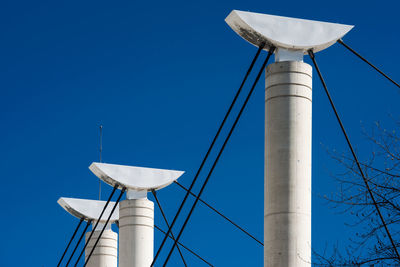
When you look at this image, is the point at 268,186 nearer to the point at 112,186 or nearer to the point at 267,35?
the point at 267,35

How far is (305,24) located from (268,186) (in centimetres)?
466

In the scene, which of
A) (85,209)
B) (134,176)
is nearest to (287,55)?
(134,176)

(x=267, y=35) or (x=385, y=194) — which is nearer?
(x=385, y=194)

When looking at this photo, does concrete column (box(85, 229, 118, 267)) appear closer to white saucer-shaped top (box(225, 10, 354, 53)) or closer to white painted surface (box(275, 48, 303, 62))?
white saucer-shaped top (box(225, 10, 354, 53))

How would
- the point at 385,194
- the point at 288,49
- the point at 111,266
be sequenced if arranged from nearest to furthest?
the point at 385,194
the point at 288,49
the point at 111,266

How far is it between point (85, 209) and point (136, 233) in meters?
6.49

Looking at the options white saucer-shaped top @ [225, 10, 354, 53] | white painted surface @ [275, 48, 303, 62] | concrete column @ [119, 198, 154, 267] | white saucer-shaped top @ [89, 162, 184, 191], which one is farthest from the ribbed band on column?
concrete column @ [119, 198, 154, 267]

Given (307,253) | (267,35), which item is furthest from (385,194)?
(267,35)

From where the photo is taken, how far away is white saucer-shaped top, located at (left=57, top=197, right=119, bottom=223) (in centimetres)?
4294

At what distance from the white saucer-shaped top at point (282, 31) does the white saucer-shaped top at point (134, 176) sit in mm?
14515

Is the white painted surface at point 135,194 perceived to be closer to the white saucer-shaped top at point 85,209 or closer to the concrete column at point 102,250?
the white saucer-shaped top at point 85,209

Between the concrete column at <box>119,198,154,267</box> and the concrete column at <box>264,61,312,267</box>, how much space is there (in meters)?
14.9

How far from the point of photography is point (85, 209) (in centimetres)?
4319

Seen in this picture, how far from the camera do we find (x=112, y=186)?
38.1 meters
